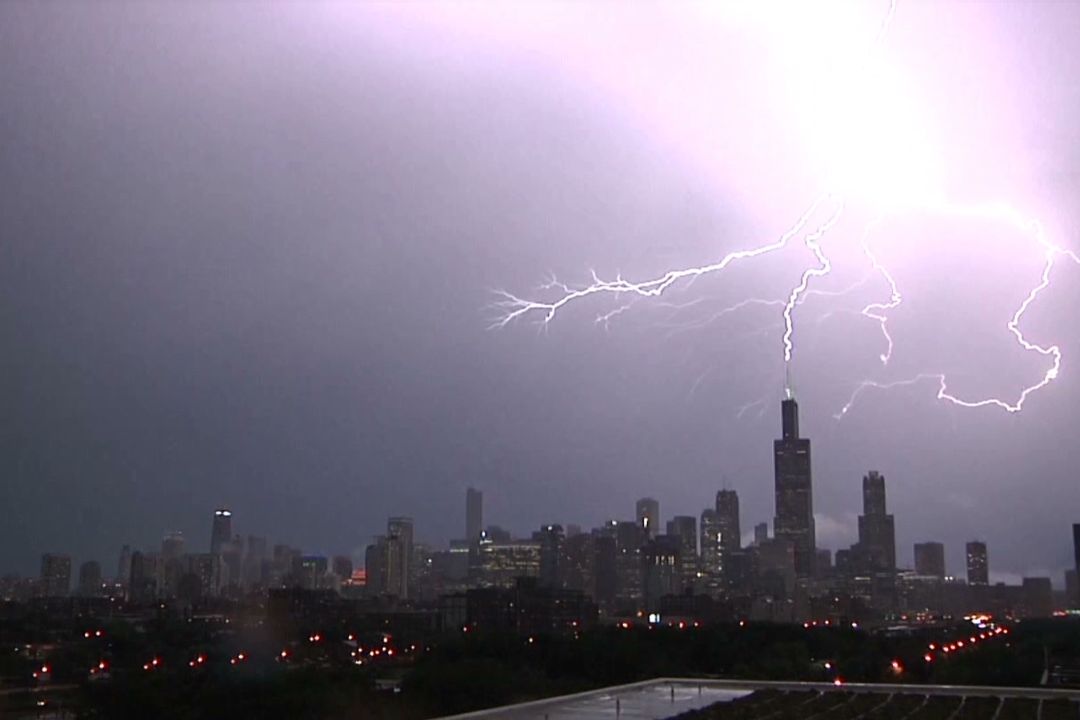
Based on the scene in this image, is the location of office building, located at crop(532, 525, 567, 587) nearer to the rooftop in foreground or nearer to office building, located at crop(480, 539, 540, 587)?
office building, located at crop(480, 539, 540, 587)

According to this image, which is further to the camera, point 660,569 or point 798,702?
point 660,569

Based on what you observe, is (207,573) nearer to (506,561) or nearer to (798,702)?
(506,561)

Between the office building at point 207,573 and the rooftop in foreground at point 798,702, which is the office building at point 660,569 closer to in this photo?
the office building at point 207,573

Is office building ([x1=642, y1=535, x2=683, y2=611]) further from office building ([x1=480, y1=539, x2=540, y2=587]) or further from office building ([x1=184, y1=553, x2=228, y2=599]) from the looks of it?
office building ([x1=184, y1=553, x2=228, y2=599])

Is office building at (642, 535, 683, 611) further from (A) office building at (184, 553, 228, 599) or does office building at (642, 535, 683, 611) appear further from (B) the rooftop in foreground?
(B) the rooftop in foreground

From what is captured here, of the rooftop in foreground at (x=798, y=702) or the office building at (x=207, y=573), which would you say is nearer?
the rooftop in foreground at (x=798, y=702)

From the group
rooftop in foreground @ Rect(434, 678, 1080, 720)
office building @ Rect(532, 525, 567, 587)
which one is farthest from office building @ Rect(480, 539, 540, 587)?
rooftop in foreground @ Rect(434, 678, 1080, 720)

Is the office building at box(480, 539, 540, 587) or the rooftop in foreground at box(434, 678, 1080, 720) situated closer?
the rooftop in foreground at box(434, 678, 1080, 720)

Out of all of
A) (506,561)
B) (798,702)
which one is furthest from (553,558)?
(798,702)

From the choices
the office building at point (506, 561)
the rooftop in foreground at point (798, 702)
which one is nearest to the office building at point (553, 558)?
the office building at point (506, 561)

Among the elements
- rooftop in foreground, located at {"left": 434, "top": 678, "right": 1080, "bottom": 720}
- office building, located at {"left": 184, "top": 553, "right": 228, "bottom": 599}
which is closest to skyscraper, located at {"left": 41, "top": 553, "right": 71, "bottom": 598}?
office building, located at {"left": 184, "top": 553, "right": 228, "bottom": 599}

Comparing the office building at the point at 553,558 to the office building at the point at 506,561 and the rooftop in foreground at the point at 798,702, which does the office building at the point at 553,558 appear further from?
the rooftop in foreground at the point at 798,702

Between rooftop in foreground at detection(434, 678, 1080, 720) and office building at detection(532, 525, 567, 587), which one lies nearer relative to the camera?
rooftop in foreground at detection(434, 678, 1080, 720)
